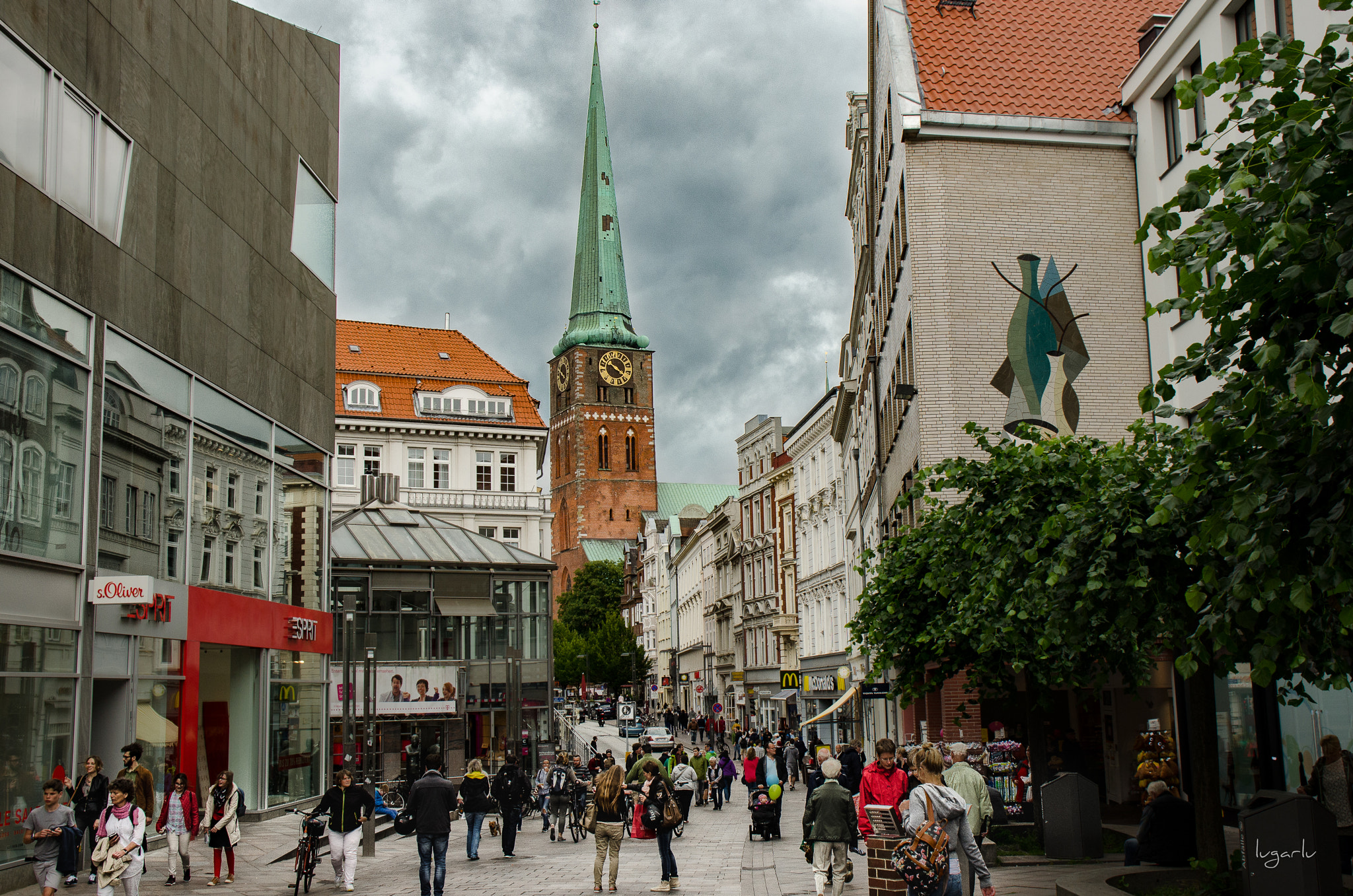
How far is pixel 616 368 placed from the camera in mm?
141375

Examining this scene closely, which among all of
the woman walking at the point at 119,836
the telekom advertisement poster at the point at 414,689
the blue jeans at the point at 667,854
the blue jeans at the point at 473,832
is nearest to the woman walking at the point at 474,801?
the blue jeans at the point at 473,832

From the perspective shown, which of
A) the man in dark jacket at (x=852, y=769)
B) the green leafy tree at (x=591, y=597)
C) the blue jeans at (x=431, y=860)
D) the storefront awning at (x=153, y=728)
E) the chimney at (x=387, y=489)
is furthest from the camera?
the green leafy tree at (x=591, y=597)

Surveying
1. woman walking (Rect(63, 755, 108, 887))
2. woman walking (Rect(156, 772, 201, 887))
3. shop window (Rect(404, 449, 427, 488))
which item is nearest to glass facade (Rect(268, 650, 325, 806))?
woman walking (Rect(156, 772, 201, 887))

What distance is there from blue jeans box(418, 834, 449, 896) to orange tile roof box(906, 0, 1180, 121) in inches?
713

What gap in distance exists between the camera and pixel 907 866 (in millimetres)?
9344

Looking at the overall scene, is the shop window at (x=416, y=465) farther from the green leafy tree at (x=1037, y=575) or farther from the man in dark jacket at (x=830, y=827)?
the man in dark jacket at (x=830, y=827)

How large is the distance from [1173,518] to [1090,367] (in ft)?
46.3

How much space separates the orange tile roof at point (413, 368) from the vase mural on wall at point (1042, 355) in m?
43.2

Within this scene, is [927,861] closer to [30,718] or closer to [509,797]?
[30,718]

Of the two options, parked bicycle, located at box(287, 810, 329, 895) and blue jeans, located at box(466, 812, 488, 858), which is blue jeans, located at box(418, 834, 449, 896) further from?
blue jeans, located at box(466, 812, 488, 858)

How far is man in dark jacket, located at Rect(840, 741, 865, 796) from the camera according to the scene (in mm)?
22906

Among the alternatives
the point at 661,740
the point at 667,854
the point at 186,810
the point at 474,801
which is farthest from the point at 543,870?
the point at 661,740

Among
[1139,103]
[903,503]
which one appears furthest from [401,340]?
[903,503]

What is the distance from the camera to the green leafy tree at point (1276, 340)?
6.41 meters
